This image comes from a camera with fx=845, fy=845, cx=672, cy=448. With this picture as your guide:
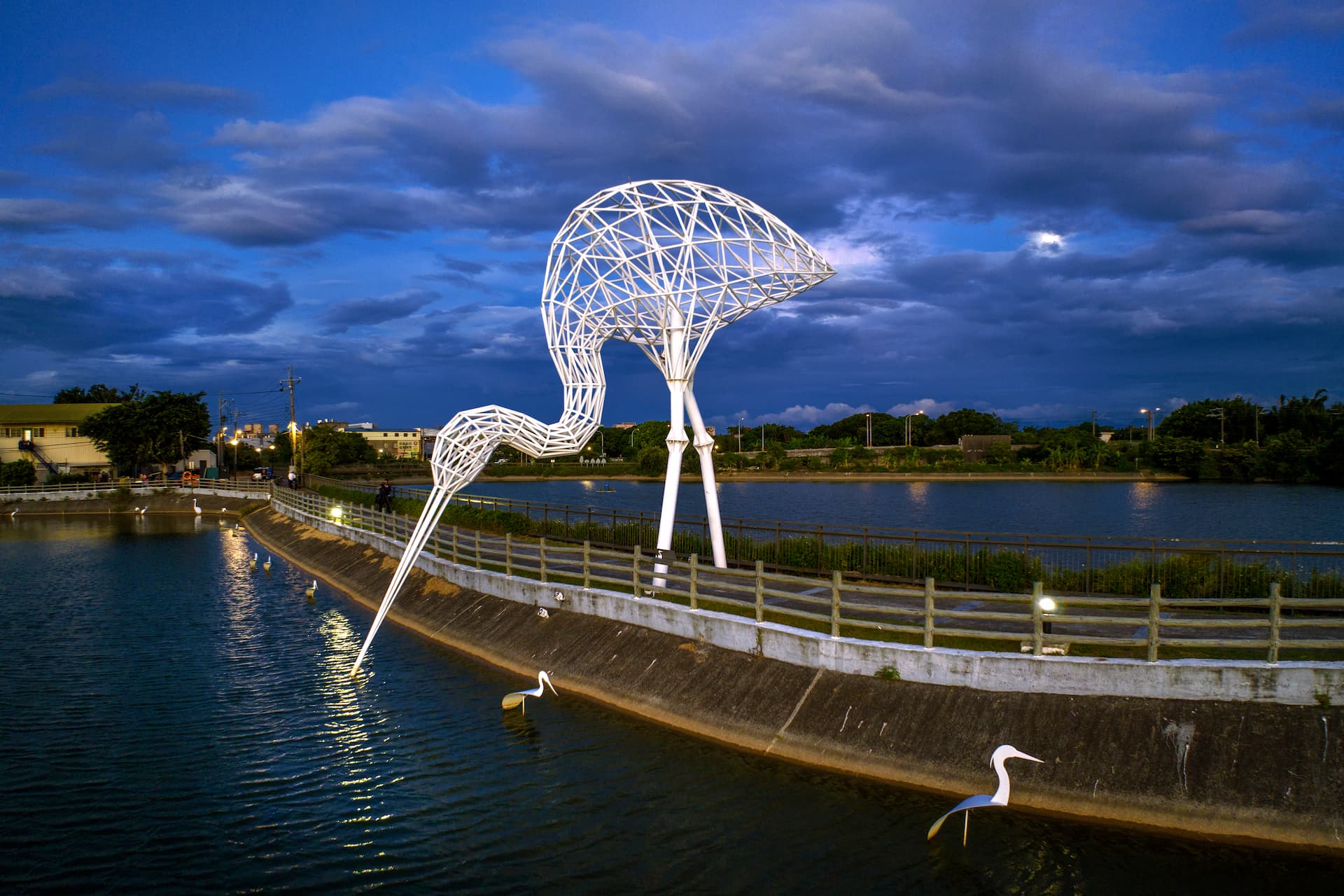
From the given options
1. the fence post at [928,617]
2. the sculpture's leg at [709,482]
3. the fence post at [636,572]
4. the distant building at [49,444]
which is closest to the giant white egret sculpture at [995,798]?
the fence post at [928,617]

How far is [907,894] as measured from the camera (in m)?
8.41

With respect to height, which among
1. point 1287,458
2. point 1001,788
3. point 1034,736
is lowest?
point 1001,788

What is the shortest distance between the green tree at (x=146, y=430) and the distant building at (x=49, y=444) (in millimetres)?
3542

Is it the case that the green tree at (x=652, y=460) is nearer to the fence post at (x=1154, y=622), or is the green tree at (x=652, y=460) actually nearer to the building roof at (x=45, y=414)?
the building roof at (x=45, y=414)

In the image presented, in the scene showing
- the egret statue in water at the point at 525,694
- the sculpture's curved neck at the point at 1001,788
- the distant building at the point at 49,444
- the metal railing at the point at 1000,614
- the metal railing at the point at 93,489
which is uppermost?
the distant building at the point at 49,444

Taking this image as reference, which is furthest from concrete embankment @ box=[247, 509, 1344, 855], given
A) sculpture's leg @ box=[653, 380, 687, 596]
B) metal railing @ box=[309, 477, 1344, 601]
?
metal railing @ box=[309, 477, 1344, 601]

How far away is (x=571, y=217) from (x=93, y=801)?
12.8 metres

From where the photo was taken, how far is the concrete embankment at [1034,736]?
8.98m

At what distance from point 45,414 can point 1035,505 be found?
93.6 m

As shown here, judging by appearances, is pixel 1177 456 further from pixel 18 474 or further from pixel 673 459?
pixel 18 474

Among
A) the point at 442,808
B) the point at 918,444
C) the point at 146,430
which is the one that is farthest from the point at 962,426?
the point at 442,808

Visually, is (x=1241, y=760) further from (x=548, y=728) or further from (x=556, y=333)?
(x=556, y=333)

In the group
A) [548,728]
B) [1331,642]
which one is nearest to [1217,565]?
[1331,642]

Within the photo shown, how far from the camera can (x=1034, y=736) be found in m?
10.3
